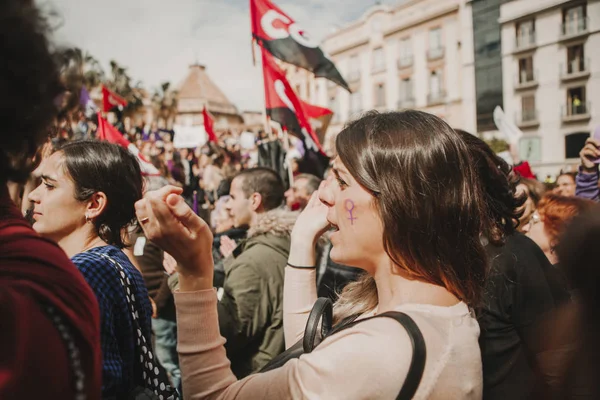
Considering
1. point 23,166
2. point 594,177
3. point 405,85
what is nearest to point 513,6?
point 405,85

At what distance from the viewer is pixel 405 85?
39.7m

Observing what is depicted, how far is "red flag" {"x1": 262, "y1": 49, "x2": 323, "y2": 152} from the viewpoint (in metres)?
5.17

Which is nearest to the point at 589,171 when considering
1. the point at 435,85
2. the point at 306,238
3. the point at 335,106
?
the point at 306,238

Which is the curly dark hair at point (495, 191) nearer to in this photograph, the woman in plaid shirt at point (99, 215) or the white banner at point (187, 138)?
the woman in plaid shirt at point (99, 215)

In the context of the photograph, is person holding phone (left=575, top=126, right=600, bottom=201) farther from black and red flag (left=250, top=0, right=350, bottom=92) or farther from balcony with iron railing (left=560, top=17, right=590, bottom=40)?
balcony with iron railing (left=560, top=17, right=590, bottom=40)

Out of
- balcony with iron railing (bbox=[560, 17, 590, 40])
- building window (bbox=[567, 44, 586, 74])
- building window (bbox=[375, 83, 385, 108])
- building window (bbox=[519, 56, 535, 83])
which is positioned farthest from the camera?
building window (bbox=[375, 83, 385, 108])

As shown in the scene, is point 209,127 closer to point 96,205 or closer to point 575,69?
point 96,205

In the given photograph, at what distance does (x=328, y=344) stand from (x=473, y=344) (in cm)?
37

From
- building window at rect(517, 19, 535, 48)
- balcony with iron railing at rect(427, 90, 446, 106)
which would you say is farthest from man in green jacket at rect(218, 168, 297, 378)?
balcony with iron railing at rect(427, 90, 446, 106)

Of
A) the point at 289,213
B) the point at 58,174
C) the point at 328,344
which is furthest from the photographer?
the point at 289,213

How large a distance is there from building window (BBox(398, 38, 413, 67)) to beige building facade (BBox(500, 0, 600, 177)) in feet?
23.2

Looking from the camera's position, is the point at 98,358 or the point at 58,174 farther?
the point at 58,174

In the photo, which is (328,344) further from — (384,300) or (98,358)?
(98,358)

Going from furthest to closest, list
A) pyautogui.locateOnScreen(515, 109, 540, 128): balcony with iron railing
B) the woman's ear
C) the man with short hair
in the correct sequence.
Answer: pyautogui.locateOnScreen(515, 109, 540, 128): balcony with iron railing < the man with short hair < the woman's ear
